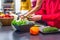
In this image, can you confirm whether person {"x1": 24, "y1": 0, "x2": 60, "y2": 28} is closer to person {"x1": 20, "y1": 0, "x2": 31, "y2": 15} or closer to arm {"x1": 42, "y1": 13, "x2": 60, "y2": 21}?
arm {"x1": 42, "y1": 13, "x2": 60, "y2": 21}

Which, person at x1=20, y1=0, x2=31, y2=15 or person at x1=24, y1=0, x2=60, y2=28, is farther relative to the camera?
person at x1=20, y1=0, x2=31, y2=15

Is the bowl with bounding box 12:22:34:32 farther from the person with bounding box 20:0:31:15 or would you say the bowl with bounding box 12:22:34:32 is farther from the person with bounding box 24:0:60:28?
the person with bounding box 20:0:31:15

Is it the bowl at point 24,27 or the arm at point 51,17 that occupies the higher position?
the arm at point 51,17

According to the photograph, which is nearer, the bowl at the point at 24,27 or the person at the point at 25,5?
the bowl at the point at 24,27

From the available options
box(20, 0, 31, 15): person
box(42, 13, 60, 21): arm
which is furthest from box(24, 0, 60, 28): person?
box(20, 0, 31, 15): person

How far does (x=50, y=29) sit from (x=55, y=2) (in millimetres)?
396

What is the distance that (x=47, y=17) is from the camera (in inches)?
64.0

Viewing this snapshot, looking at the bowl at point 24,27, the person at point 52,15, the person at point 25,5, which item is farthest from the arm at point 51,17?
the person at point 25,5

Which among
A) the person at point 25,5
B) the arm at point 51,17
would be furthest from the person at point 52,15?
the person at point 25,5

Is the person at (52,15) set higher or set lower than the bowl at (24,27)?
higher

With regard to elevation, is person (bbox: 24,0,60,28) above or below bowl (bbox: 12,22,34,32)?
above

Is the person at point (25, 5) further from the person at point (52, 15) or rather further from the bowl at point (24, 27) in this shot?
the bowl at point (24, 27)

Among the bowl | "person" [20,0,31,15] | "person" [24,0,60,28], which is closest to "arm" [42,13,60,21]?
"person" [24,0,60,28]

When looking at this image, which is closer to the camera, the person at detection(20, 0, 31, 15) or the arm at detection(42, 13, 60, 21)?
the arm at detection(42, 13, 60, 21)
